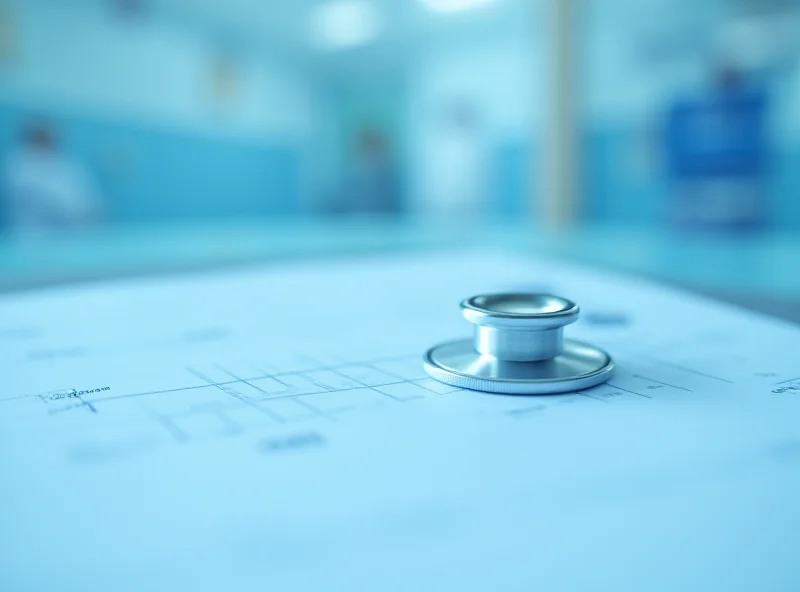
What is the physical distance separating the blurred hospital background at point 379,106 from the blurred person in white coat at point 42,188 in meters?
0.01

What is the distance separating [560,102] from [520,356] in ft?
3.77

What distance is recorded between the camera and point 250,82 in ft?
20.8

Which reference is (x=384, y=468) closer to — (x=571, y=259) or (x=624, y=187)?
(x=571, y=259)

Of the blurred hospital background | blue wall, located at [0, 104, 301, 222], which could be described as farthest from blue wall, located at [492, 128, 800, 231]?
blue wall, located at [0, 104, 301, 222]

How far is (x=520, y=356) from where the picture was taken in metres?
0.29

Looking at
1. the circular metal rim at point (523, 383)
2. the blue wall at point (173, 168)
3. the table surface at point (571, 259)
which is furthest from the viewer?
the blue wall at point (173, 168)

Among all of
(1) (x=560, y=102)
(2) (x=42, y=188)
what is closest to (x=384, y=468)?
(1) (x=560, y=102)

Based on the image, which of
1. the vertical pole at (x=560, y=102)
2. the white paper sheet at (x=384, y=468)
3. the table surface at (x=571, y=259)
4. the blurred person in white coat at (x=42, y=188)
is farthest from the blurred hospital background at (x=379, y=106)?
the white paper sheet at (x=384, y=468)

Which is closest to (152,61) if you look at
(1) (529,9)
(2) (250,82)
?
(2) (250,82)

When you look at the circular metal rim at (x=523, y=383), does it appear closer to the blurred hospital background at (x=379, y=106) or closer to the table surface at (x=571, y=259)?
the table surface at (x=571, y=259)

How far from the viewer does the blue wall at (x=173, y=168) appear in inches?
184

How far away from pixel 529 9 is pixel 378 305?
16.5 ft

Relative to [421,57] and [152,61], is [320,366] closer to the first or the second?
[152,61]

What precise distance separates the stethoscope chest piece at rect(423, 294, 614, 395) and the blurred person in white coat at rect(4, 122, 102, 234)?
403 cm
